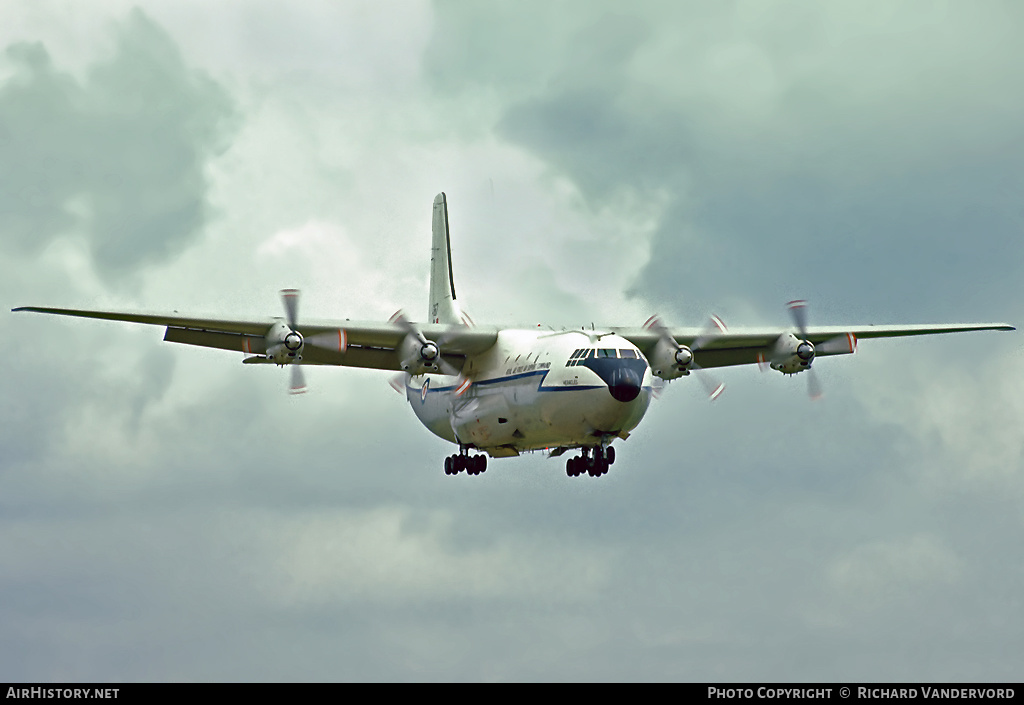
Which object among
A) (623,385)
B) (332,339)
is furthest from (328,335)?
(623,385)

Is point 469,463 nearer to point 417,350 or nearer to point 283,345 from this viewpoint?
point 417,350

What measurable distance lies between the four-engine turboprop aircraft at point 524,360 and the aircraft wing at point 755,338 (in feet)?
0.17

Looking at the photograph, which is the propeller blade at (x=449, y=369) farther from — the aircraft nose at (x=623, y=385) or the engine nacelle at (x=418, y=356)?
the aircraft nose at (x=623, y=385)

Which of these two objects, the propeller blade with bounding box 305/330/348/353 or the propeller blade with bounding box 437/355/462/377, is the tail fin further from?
the propeller blade with bounding box 305/330/348/353

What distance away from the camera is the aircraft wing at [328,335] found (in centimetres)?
4284

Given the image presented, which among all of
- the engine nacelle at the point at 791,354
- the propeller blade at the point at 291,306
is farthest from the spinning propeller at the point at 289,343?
the engine nacelle at the point at 791,354

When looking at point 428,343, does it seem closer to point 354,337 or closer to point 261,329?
point 354,337

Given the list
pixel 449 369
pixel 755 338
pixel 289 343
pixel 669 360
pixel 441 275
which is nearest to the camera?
pixel 289 343

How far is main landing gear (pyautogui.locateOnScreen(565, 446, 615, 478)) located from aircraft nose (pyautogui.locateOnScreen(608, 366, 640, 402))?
4.19m

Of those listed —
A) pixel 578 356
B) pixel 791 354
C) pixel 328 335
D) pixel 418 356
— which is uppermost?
pixel 791 354

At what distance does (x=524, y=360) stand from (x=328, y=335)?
23.9 feet

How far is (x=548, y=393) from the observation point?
43.7m

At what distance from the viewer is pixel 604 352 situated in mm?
43344
